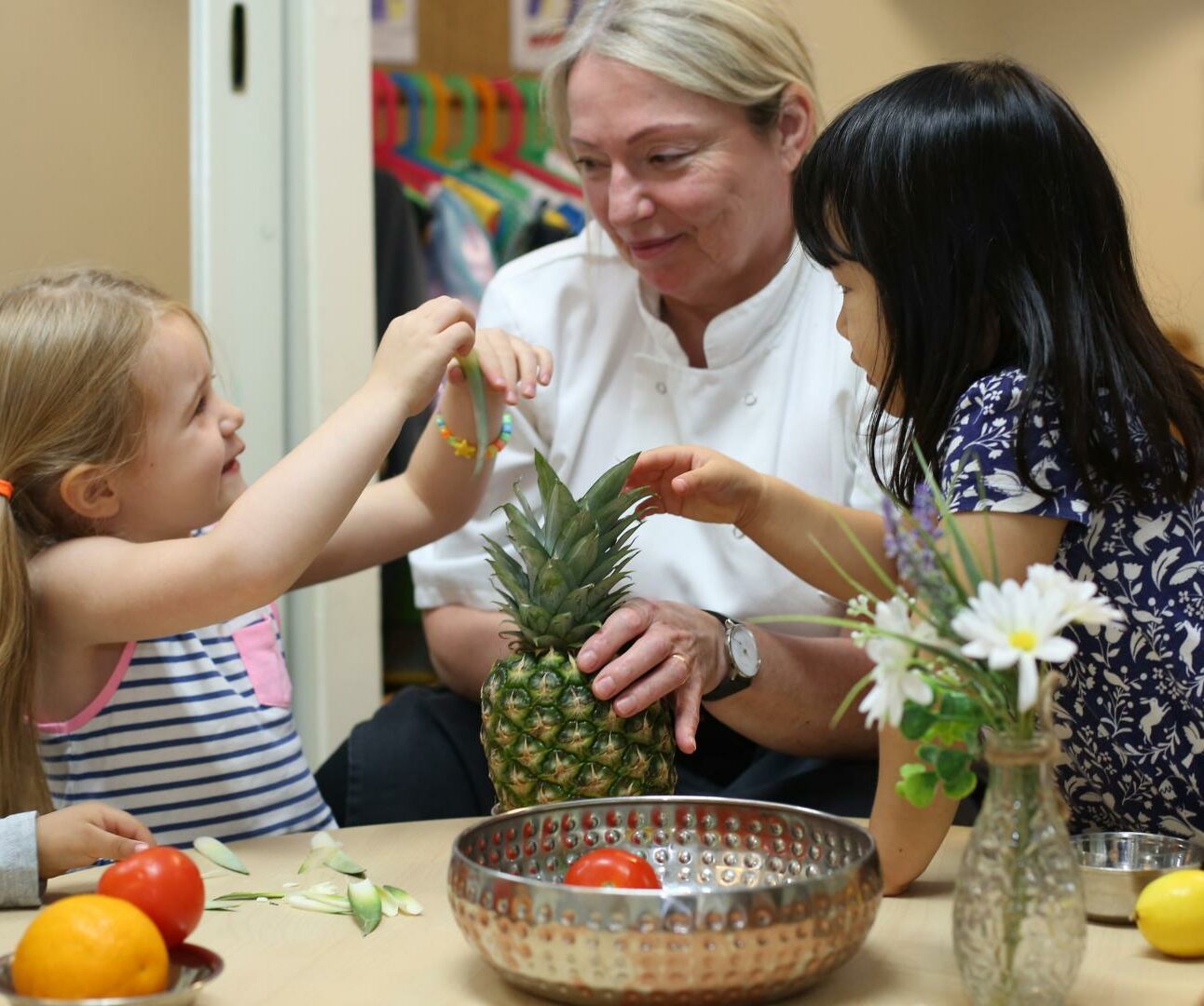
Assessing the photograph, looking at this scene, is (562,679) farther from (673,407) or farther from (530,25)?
(530,25)

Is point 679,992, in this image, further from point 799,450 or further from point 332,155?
point 332,155

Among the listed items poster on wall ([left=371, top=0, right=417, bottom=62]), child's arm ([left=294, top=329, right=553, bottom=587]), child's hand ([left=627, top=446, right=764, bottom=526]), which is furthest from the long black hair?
poster on wall ([left=371, top=0, right=417, bottom=62])

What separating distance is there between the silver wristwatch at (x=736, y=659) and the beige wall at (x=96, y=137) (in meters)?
1.56

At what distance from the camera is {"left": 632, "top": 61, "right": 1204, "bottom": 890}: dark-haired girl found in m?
1.26

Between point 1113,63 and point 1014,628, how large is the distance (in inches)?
121

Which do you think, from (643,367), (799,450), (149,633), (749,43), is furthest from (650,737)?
(749,43)

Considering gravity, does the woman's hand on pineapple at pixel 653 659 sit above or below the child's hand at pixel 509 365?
below

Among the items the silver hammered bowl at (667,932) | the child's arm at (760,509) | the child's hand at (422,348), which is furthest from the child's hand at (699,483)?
the silver hammered bowl at (667,932)

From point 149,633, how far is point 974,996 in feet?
3.06

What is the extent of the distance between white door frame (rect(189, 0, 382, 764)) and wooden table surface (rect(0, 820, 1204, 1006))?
1.81 meters

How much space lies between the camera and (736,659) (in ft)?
5.08

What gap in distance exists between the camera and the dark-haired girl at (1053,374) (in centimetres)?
126

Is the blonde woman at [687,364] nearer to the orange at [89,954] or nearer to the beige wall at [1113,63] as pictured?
the orange at [89,954]

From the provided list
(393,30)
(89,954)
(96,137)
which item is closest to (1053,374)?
(89,954)
